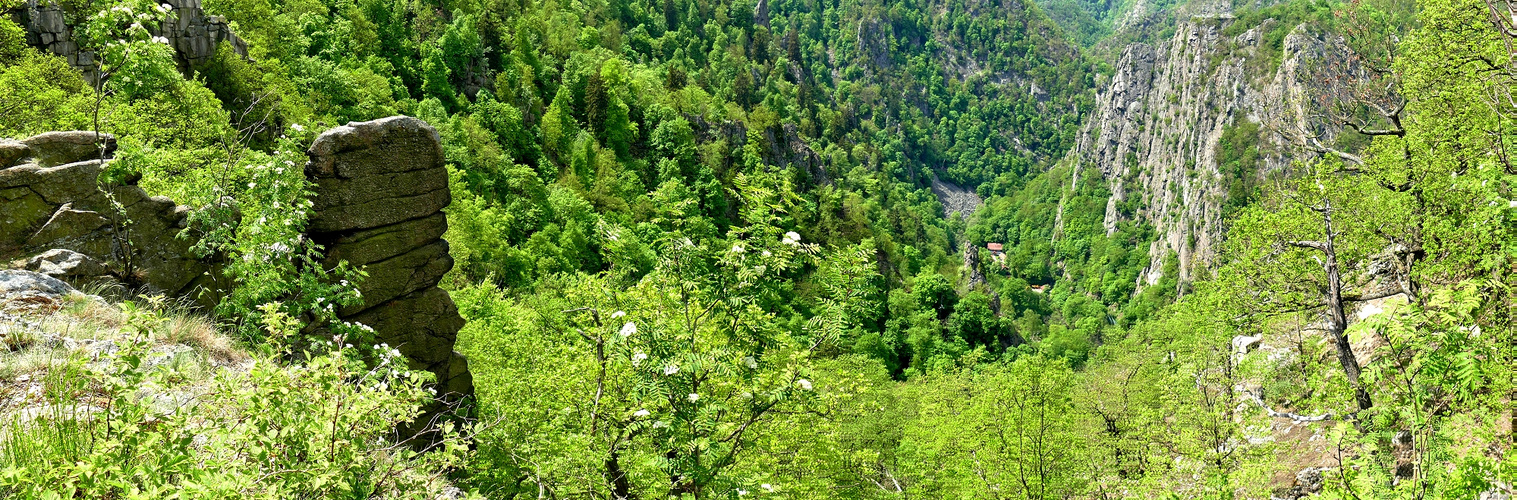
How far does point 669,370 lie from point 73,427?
3967 millimetres

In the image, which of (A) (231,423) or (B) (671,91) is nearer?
(A) (231,423)

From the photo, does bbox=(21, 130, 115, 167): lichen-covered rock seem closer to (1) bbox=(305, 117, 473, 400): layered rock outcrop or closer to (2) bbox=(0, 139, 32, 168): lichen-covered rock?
(2) bbox=(0, 139, 32, 168): lichen-covered rock

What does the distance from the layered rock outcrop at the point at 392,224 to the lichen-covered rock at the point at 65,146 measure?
259 centimetres

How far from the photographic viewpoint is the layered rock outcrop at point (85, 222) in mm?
9328

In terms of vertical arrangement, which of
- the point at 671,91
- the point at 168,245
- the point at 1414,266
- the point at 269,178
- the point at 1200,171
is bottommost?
the point at 1200,171

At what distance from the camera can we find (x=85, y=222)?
31.9 ft

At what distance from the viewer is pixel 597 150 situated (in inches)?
2625

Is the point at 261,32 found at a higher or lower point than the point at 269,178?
lower

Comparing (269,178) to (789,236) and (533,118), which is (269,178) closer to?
(789,236)

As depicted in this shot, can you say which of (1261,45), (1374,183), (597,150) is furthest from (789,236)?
(1261,45)

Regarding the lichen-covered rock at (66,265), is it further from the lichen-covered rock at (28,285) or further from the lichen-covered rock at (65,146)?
the lichen-covered rock at (65,146)

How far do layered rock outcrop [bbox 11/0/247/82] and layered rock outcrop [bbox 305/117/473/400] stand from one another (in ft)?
51.7

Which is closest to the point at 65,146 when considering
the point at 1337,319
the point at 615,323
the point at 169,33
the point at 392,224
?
the point at 392,224

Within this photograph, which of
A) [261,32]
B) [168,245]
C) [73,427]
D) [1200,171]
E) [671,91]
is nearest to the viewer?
[73,427]
